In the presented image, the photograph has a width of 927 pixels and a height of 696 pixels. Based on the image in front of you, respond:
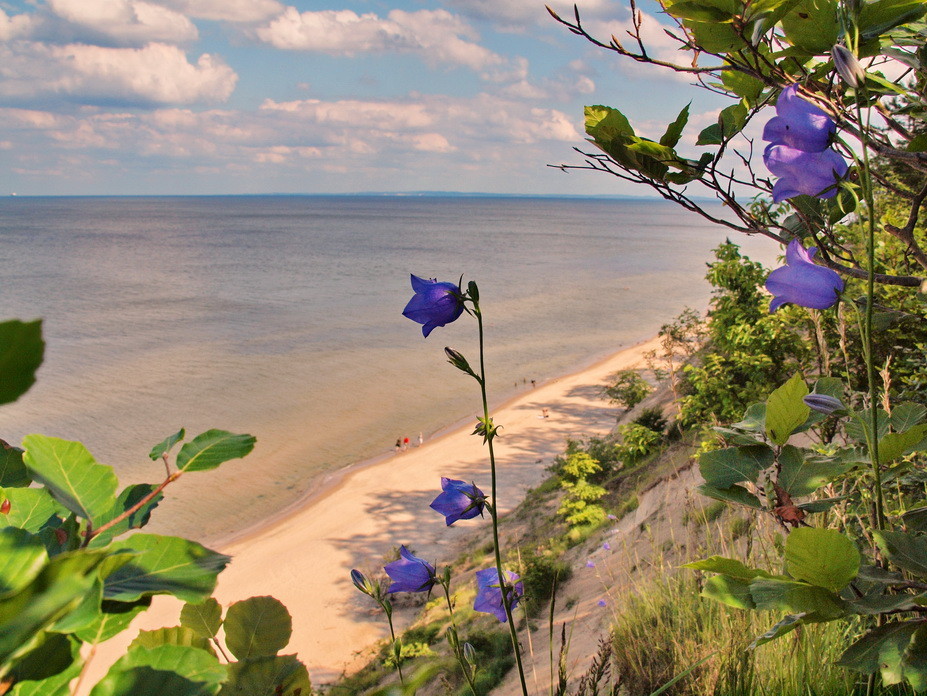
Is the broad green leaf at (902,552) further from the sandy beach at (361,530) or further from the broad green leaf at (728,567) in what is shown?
the sandy beach at (361,530)

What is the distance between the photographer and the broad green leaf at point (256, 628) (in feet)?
2.29

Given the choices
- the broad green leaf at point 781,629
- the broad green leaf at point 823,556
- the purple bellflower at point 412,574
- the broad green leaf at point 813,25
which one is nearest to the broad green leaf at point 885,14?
the broad green leaf at point 813,25

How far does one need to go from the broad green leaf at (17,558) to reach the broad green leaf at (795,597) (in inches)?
31.2

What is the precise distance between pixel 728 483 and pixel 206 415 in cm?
1972

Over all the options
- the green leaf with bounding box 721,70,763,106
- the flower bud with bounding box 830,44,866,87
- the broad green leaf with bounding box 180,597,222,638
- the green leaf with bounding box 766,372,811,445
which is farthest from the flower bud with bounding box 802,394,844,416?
the broad green leaf with bounding box 180,597,222,638

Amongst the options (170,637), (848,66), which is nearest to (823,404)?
(848,66)

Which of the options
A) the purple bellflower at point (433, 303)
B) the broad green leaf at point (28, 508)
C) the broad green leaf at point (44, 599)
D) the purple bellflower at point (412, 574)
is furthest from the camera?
the purple bellflower at point (412, 574)

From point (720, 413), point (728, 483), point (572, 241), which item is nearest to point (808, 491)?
point (728, 483)

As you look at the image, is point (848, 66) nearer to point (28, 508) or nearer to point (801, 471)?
point (801, 471)

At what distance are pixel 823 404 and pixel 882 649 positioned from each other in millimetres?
384

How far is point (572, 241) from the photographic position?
81.3 m

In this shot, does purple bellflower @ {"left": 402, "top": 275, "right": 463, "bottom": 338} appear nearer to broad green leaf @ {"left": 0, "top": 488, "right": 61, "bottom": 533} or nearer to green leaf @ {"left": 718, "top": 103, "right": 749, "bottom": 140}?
green leaf @ {"left": 718, "top": 103, "right": 749, "bottom": 140}

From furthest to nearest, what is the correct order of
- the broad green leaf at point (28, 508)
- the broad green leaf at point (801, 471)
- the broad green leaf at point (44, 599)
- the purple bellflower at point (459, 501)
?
the purple bellflower at point (459, 501) → the broad green leaf at point (801, 471) → the broad green leaf at point (28, 508) → the broad green leaf at point (44, 599)

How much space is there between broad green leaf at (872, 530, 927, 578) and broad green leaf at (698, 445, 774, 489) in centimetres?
24
